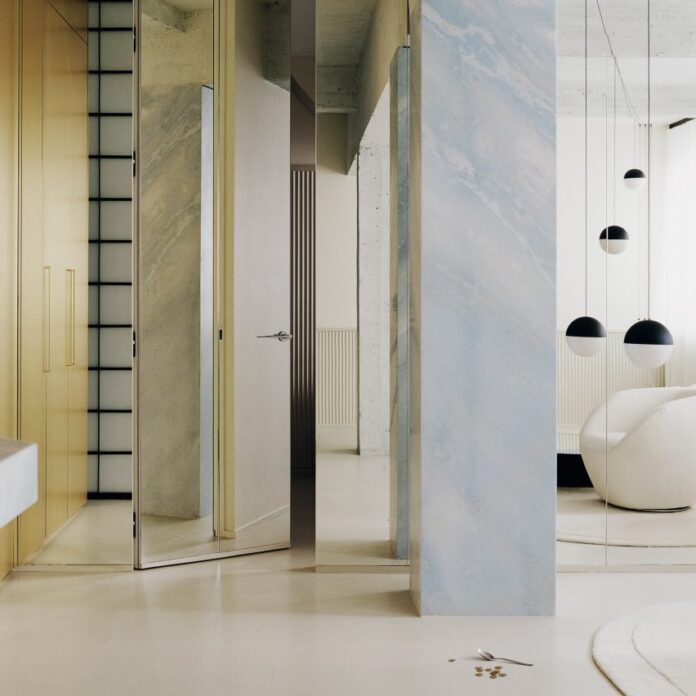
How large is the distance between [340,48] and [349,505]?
206cm

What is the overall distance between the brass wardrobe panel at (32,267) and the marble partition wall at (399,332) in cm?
171

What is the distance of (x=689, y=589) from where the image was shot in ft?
13.2

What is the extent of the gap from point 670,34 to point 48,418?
356cm

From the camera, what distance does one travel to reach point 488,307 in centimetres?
375

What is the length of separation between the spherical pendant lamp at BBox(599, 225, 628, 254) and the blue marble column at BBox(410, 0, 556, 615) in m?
0.62

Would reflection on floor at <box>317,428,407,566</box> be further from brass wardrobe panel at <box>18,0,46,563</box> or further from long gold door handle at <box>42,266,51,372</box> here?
long gold door handle at <box>42,266,51,372</box>

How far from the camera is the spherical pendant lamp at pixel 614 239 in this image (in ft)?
14.0

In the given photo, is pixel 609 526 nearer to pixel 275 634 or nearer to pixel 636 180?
pixel 636 180

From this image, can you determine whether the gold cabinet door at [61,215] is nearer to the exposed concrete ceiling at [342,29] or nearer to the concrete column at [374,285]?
the exposed concrete ceiling at [342,29]

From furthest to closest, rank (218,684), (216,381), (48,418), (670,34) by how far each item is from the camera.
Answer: (48,418) → (216,381) → (670,34) → (218,684)


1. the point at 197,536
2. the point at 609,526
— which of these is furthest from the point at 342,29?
the point at 609,526

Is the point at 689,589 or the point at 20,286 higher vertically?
the point at 20,286

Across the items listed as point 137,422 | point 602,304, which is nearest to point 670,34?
point 602,304

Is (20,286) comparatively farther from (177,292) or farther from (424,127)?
(424,127)
